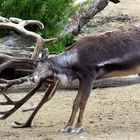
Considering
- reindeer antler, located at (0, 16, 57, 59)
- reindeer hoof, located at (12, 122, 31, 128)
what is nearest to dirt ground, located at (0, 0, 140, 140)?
reindeer hoof, located at (12, 122, 31, 128)

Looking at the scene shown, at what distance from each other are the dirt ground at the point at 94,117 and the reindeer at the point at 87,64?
344 millimetres

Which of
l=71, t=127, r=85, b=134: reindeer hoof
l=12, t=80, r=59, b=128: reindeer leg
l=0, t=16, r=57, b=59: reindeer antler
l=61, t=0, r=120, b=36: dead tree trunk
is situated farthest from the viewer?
l=61, t=0, r=120, b=36: dead tree trunk

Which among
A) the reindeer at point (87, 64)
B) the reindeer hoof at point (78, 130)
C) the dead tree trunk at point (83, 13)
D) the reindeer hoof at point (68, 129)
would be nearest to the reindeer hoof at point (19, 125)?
the reindeer at point (87, 64)

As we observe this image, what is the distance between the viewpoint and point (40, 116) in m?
8.55

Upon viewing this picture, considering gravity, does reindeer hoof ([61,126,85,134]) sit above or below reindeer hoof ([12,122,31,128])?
above

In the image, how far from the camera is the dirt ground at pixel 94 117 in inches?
287

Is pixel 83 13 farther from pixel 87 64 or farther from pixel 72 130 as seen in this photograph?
pixel 72 130

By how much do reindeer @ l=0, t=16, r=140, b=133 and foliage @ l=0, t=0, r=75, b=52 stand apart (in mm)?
3980

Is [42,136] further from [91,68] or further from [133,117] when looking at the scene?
[133,117]

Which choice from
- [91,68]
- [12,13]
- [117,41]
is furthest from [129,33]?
[12,13]

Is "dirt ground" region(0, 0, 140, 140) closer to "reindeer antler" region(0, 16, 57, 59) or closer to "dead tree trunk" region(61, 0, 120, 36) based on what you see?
"reindeer antler" region(0, 16, 57, 59)

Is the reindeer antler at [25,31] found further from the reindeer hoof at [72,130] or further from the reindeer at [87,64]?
the reindeer hoof at [72,130]

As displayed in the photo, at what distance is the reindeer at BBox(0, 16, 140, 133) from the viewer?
7430 mm

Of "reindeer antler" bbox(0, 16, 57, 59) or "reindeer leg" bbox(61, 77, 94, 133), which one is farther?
"reindeer antler" bbox(0, 16, 57, 59)
